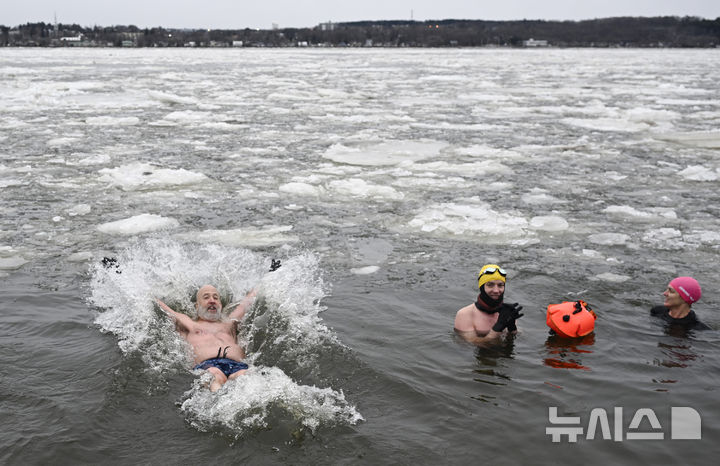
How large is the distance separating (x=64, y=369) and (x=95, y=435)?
35.9 inches

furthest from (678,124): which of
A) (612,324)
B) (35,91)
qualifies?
(35,91)

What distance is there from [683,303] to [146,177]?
7338 mm

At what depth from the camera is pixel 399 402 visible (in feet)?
13.0

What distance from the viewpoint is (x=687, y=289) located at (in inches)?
193

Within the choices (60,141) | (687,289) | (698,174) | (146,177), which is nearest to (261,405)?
(687,289)

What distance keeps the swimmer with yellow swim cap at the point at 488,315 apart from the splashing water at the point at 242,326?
981 millimetres

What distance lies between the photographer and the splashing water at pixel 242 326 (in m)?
3.80

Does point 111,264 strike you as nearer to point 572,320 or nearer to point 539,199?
point 572,320

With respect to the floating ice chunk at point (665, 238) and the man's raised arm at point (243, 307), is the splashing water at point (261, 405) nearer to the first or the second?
the man's raised arm at point (243, 307)

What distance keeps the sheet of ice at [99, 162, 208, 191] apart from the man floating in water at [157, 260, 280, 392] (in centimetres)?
376

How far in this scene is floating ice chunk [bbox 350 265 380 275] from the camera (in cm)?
603

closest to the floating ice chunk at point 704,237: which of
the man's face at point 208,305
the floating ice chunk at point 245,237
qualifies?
the floating ice chunk at point 245,237

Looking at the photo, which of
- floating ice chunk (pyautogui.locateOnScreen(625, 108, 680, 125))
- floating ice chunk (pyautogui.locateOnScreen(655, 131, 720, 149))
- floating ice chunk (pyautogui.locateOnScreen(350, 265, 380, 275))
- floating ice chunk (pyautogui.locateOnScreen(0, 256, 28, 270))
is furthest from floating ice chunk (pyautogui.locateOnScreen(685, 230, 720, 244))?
floating ice chunk (pyautogui.locateOnScreen(625, 108, 680, 125))

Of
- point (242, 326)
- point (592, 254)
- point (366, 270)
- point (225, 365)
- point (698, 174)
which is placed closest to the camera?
point (225, 365)
